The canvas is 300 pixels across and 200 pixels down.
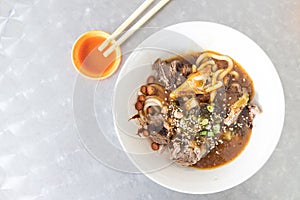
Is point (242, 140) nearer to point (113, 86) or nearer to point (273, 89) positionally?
point (273, 89)

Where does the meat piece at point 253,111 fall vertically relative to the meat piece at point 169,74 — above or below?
below

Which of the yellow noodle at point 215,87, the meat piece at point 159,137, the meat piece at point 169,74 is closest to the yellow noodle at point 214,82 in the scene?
the yellow noodle at point 215,87

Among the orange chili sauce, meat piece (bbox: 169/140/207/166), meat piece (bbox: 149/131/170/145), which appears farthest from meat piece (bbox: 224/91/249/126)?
the orange chili sauce

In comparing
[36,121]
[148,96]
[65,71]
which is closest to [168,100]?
[148,96]

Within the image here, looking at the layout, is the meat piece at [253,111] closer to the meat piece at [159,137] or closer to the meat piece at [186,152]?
the meat piece at [186,152]

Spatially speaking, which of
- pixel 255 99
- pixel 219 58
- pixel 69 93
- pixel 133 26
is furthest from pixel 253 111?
pixel 69 93

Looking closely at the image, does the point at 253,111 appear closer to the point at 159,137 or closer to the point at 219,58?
the point at 219,58

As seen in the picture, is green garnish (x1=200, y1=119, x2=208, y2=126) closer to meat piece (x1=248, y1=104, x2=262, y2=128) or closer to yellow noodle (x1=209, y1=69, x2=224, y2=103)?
yellow noodle (x1=209, y1=69, x2=224, y2=103)
